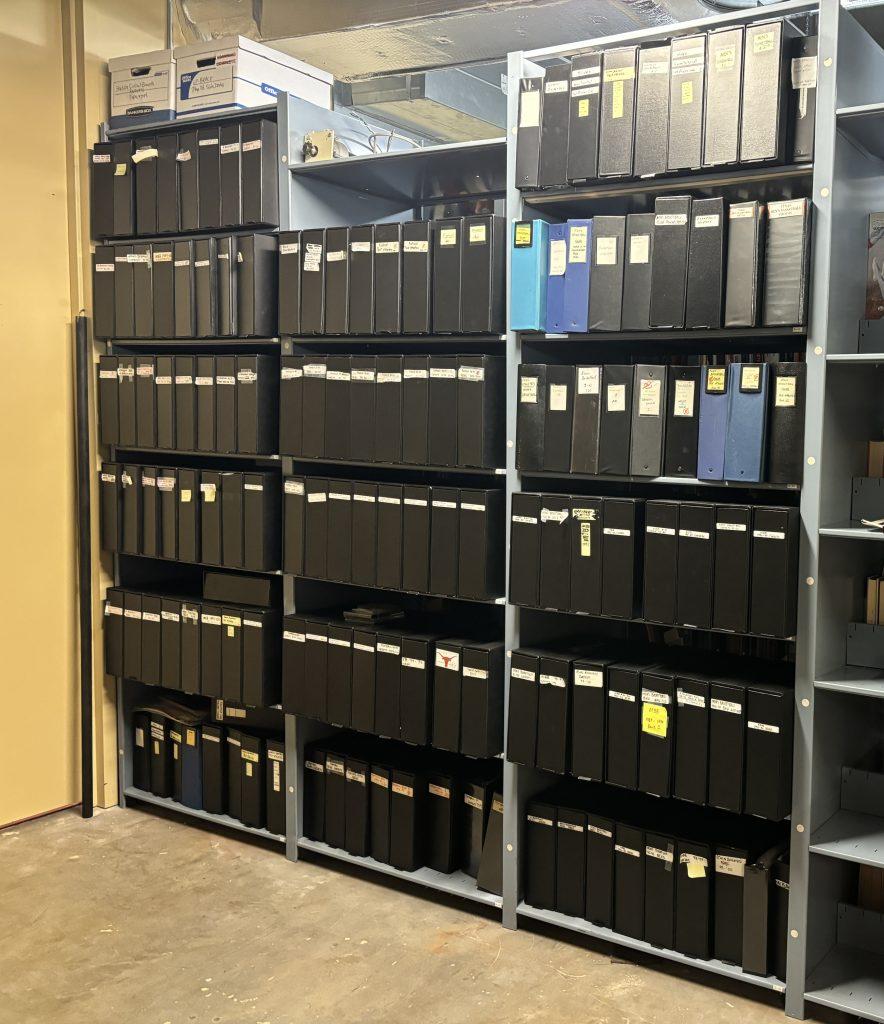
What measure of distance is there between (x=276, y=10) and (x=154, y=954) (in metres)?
2.99

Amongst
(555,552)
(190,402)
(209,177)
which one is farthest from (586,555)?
(209,177)

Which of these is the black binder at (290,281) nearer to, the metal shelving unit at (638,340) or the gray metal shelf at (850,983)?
the metal shelving unit at (638,340)

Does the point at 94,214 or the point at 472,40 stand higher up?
the point at 472,40

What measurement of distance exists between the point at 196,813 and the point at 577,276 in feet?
7.45

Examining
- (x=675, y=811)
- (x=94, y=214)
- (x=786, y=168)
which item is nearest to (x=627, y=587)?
(x=675, y=811)

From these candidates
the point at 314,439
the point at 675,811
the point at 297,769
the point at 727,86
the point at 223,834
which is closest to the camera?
the point at 727,86

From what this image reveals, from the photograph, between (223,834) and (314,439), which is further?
(223,834)

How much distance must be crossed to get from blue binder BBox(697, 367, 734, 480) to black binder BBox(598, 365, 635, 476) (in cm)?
19

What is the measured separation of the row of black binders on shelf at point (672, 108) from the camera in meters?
2.46

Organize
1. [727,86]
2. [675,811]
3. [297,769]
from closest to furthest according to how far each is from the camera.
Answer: [727,86]
[675,811]
[297,769]

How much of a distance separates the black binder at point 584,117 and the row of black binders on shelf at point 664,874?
1.71 meters

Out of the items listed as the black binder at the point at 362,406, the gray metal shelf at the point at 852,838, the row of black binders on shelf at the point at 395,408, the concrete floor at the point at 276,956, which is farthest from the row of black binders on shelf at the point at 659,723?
the black binder at the point at 362,406

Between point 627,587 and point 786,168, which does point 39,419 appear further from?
point 786,168

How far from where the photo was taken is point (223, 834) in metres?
3.71
